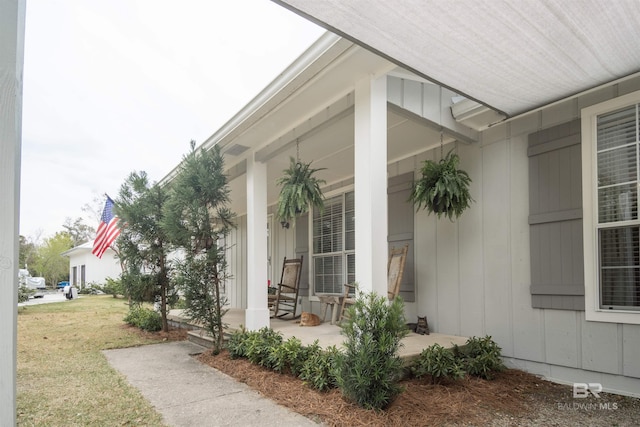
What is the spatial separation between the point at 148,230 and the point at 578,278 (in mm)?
6110

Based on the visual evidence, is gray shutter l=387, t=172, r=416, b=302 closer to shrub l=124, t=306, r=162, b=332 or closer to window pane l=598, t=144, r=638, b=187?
window pane l=598, t=144, r=638, b=187

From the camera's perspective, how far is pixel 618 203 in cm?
312

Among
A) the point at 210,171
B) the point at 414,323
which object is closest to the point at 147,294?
the point at 210,171

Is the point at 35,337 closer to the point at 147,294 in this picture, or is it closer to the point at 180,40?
the point at 147,294

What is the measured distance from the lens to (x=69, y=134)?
21.0m

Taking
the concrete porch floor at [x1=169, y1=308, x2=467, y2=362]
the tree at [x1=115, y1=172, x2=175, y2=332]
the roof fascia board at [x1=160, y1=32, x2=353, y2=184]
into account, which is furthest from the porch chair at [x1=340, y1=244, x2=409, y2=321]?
the tree at [x1=115, y1=172, x2=175, y2=332]

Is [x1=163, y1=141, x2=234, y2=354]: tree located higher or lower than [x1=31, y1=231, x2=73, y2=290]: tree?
higher

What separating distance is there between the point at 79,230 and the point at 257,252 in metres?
34.8

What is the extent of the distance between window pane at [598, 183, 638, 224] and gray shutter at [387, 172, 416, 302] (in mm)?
2004

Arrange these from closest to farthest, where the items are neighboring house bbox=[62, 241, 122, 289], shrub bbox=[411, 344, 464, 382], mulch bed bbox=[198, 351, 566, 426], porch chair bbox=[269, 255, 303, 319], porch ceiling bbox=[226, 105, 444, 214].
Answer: mulch bed bbox=[198, 351, 566, 426] < shrub bbox=[411, 344, 464, 382] < porch ceiling bbox=[226, 105, 444, 214] < porch chair bbox=[269, 255, 303, 319] < neighboring house bbox=[62, 241, 122, 289]

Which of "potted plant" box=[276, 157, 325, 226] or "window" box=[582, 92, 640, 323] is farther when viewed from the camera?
"potted plant" box=[276, 157, 325, 226]

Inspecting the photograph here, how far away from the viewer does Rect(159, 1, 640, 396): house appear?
2.36 m

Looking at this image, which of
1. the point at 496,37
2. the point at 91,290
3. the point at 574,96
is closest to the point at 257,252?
the point at 496,37

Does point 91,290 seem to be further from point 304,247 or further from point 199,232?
point 199,232
